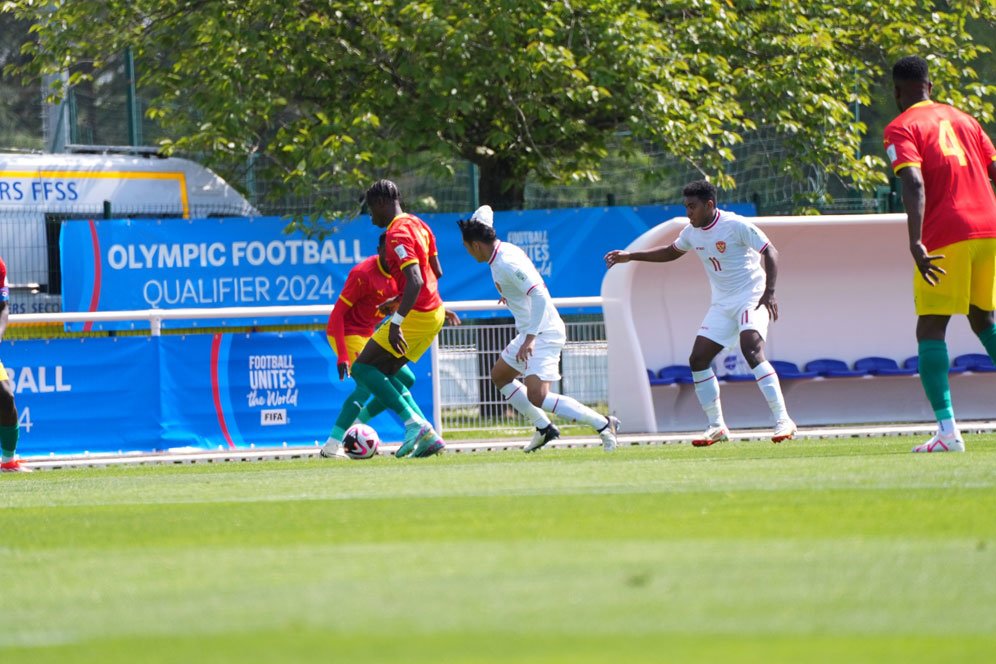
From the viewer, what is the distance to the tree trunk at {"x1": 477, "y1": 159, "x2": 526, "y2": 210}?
20.1 meters

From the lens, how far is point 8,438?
12000 millimetres

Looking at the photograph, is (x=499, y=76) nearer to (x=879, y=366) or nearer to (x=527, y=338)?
(x=879, y=366)

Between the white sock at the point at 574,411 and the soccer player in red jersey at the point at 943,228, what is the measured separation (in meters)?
3.30

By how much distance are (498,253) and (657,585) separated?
24.0ft

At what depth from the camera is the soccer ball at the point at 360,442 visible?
38.9 feet

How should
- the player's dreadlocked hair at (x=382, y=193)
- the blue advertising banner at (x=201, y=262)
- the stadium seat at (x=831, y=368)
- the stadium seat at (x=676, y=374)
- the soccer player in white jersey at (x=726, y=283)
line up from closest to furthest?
1. the player's dreadlocked hair at (x=382, y=193)
2. the soccer player in white jersey at (x=726, y=283)
3. the stadium seat at (x=676, y=374)
4. the stadium seat at (x=831, y=368)
5. the blue advertising banner at (x=201, y=262)

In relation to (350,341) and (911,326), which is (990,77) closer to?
(911,326)

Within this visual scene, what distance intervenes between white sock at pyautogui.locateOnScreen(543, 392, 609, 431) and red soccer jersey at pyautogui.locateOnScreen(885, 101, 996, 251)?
349 cm

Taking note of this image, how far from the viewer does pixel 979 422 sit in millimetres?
15359

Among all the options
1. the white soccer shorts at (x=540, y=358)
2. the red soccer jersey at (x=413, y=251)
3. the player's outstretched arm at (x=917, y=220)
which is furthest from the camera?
the white soccer shorts at (x=540, y=358)

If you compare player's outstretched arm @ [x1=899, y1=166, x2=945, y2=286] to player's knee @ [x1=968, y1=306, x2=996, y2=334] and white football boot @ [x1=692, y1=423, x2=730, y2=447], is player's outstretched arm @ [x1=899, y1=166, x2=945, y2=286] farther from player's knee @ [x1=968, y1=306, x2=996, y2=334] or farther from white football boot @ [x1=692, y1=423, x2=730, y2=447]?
white football boot @ [x1=692, y1=423, x2=730, y2=447]

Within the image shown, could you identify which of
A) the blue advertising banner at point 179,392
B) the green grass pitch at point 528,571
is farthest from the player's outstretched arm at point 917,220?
the blue advertising banner at point 179,392

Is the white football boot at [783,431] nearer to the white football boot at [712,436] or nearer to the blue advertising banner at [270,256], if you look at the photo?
the white football boot at [712,436]

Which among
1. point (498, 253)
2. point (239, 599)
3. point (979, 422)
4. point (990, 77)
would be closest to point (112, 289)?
point (498, 253)
